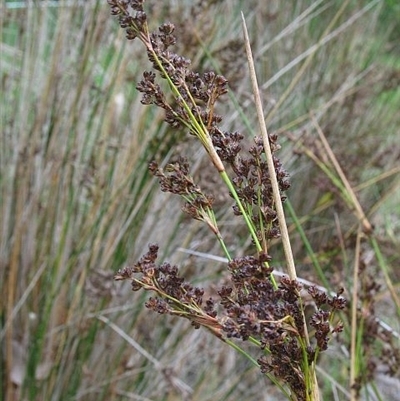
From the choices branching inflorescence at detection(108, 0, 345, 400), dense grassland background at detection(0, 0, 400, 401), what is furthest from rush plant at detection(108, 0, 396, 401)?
dense grassland background at detection(0, 0, 400, 401)

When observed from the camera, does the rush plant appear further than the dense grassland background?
No

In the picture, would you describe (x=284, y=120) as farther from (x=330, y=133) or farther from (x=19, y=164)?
(x=19, y=164)

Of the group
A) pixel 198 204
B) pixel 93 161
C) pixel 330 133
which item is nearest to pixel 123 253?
pixel 93 161

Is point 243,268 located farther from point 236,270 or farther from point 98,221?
point 98,221

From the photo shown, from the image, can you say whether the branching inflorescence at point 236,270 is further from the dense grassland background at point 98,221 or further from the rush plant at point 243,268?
the dense grassland background at point 98,221

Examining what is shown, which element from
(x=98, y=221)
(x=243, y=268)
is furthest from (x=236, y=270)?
(x=98, y=221)

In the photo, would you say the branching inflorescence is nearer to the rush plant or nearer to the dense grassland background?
the rush plant

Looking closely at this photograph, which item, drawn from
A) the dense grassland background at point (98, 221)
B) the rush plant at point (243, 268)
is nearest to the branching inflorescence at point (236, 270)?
the rush plant at point (243, 268)

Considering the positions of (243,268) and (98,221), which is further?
(98,221)
